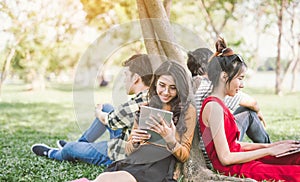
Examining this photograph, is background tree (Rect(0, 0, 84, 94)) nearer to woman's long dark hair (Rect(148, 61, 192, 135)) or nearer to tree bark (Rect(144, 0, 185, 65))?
tree bark (Rect(144, 0, 185, 65))

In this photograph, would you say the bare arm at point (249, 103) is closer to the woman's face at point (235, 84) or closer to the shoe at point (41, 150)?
the woman's face at point (235, 84)

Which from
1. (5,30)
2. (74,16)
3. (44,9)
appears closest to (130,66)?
(5,30)

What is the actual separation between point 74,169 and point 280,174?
1571mm

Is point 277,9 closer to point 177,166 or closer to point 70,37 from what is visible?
point 70,37

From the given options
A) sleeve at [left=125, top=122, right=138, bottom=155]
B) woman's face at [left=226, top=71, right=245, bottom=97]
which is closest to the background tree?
sleeve at [left=125, top=122, right=138, bottom=155]

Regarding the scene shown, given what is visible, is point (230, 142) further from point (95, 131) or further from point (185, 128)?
point (95, 131)

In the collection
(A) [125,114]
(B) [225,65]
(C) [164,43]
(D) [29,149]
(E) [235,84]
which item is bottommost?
(D) [29,149]

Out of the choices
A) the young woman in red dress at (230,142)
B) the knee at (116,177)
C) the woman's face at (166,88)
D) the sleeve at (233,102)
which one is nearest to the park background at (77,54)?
the young woman in red dress at (230,142)

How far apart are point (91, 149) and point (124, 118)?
0.83m

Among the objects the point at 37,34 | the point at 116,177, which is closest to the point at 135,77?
the point at 116,177

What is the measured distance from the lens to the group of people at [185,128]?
261 cm

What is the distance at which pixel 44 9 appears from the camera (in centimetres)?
1334

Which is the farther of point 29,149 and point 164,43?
point 29,149

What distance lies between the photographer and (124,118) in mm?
2969
